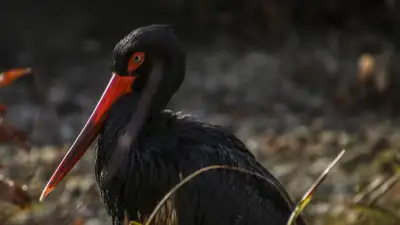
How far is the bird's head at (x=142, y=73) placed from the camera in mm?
4113

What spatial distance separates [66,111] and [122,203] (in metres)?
5.61

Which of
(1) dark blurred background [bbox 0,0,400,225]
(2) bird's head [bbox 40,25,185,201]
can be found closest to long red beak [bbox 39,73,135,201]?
(2) bird's head [bbox 40,25,185,201]

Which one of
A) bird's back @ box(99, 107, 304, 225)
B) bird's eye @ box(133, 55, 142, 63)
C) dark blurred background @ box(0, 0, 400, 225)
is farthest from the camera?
dark blurred background @ box(0, 0, 400, 225)

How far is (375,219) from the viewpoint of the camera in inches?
188

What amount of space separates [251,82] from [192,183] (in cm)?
655

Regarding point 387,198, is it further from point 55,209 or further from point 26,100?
point 26,100

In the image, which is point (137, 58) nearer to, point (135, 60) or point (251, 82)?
point (135, 60)

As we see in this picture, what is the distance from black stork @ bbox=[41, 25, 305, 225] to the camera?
13.2 ft

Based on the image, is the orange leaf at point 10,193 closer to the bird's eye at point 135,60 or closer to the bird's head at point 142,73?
the bird's head at point 142,73

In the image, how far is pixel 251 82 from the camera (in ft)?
34.5

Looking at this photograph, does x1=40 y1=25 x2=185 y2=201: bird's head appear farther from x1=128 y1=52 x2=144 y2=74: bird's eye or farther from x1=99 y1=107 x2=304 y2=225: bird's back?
x1=99 y1=107 x2=304 y2=225: bird's back

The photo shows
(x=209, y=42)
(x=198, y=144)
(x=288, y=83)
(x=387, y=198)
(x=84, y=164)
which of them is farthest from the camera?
(x=209, y=42)

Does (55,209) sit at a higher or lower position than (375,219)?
lower

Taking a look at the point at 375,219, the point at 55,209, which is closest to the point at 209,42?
the point at 55,209
